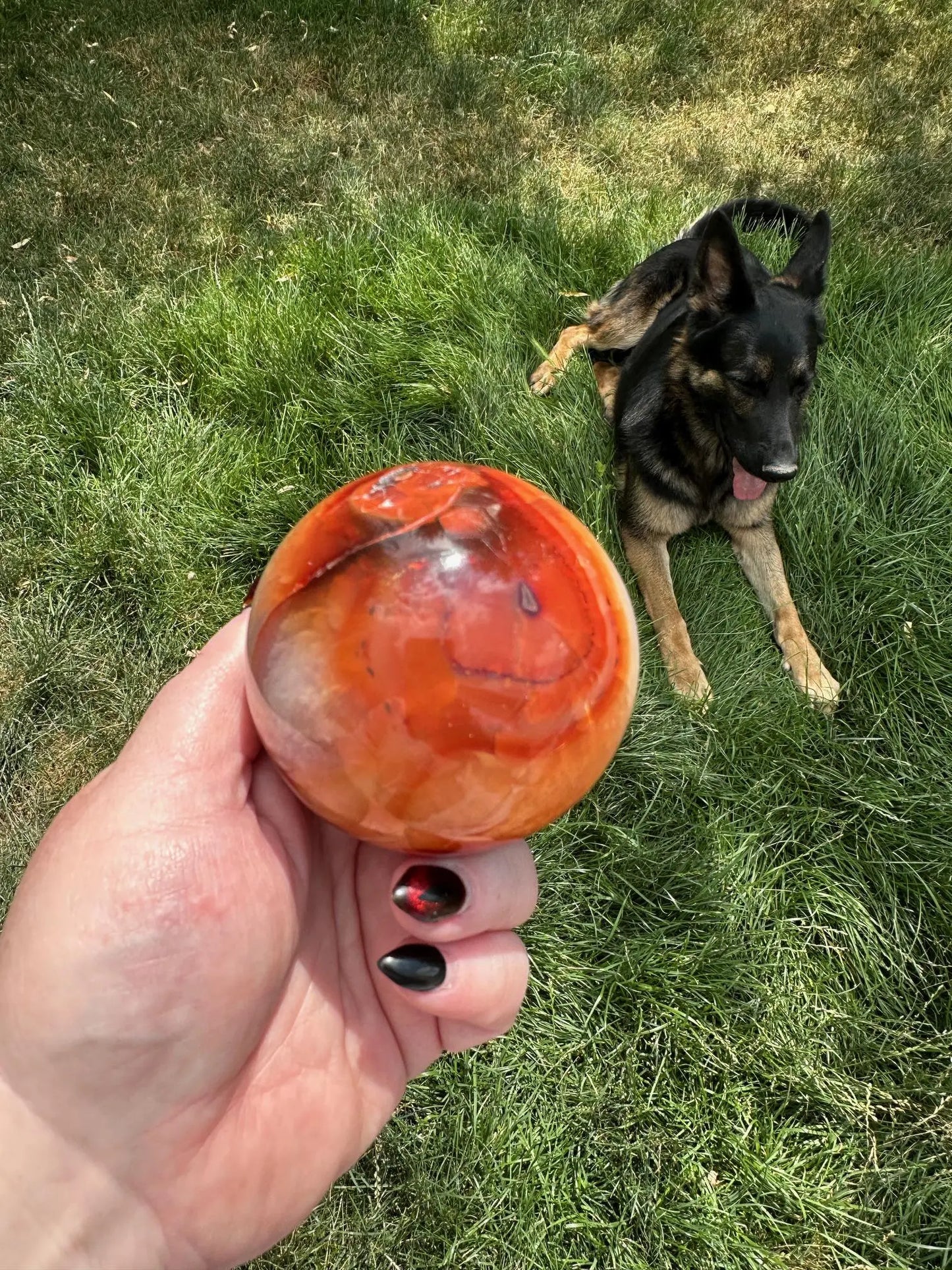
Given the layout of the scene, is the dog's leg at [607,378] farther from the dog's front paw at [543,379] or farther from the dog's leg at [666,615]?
the dog's leg at [666,615]

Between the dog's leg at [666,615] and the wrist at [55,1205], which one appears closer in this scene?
the wrist at [55,1205]

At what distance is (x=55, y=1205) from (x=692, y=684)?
7.07ft

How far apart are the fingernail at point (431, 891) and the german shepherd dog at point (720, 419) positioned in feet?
5.14

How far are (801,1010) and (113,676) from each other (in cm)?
233

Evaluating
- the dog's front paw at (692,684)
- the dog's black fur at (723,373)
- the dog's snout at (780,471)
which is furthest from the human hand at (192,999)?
the dog's black fur at (723,373)

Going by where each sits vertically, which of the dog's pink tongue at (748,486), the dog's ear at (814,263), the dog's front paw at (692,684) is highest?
the dog's ear at (814,263)

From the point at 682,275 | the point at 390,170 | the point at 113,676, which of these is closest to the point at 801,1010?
the point at 113,676

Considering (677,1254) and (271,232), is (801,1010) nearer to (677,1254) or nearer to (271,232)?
(677,1254)

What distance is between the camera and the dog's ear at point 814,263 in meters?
3.23

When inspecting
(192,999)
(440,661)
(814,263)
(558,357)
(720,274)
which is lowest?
(558,357)

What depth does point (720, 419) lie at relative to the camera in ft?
11.0

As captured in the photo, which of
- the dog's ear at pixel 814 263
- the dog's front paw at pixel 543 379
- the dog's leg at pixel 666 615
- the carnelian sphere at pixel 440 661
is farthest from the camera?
the dog's front paw at pixel 543 379

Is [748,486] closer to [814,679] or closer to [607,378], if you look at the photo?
[814,679]

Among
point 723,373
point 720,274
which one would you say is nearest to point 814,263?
point 720,274
